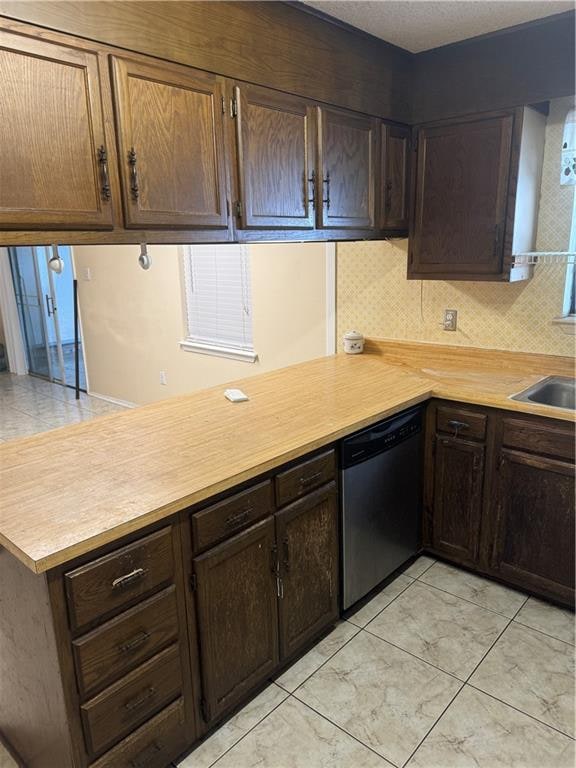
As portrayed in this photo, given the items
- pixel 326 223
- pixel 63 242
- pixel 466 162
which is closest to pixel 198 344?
pixel 326 223

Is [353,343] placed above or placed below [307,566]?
above

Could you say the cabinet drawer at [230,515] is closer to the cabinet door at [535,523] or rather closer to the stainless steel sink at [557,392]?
the cabinet door at [535,523]

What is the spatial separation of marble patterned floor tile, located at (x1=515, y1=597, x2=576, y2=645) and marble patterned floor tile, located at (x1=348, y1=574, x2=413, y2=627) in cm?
50

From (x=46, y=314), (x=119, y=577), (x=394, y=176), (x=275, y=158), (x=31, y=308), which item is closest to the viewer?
(x=119, y=577)

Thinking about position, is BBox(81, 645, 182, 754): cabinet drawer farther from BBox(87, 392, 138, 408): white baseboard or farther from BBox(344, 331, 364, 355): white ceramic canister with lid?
BBox(87, 392, 138, 408): white baseboard

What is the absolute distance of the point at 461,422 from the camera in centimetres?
237

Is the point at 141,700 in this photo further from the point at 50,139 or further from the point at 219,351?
the point at 219,351

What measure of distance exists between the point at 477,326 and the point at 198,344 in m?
2.44

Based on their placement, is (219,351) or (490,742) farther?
(219,351)

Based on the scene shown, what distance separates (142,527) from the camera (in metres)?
1.38

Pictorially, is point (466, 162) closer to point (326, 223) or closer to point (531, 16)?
point (531, 16)

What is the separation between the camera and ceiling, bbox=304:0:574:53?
201 centimetres

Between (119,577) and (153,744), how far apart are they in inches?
22.1

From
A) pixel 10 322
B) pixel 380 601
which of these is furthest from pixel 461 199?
pixel 10 322
